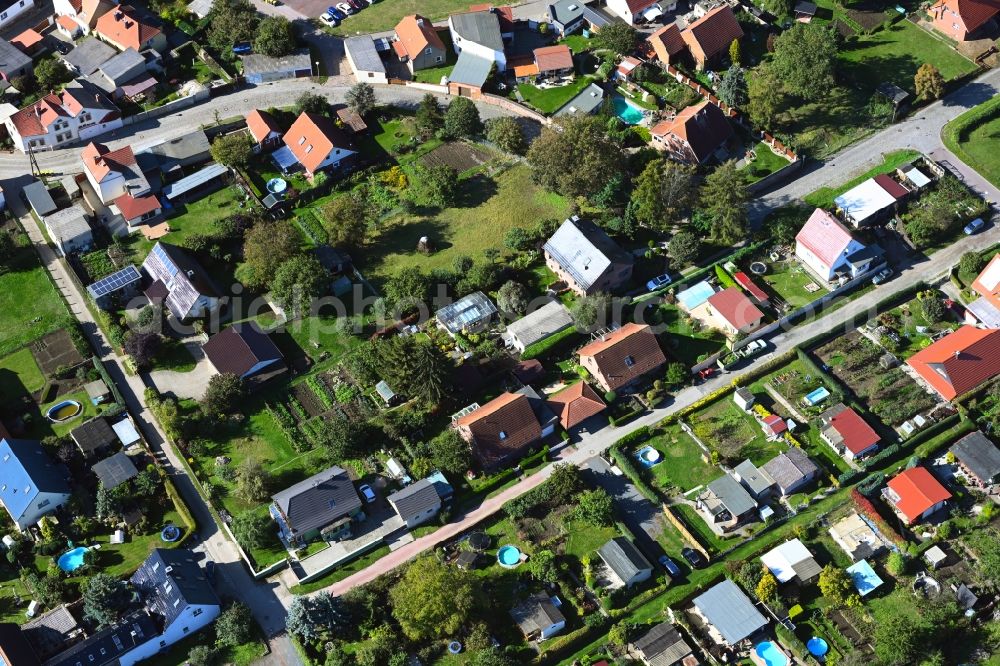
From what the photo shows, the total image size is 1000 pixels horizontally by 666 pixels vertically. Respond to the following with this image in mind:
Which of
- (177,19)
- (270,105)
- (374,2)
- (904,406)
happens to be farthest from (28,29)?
(904,406)

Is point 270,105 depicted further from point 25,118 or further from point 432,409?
point 432,409

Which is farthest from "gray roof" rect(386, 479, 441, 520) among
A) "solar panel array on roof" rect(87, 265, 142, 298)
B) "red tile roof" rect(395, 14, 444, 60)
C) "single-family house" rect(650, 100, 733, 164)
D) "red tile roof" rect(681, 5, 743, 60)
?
"red tile roof" rect(681, 5, 743, 60)

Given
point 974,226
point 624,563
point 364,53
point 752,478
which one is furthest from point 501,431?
point 364,53

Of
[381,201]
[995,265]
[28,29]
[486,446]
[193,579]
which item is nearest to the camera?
[193,579]

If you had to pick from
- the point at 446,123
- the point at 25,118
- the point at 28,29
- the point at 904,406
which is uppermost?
the point at 28,29

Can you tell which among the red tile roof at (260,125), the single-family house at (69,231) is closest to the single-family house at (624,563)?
the red tile roof at (260,125)

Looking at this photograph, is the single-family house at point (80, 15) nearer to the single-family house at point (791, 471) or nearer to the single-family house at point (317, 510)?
the single-family house at point (317, 510)

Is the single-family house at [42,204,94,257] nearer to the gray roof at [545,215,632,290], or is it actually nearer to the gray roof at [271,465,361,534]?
the gray roof at [271,465,361,534]
